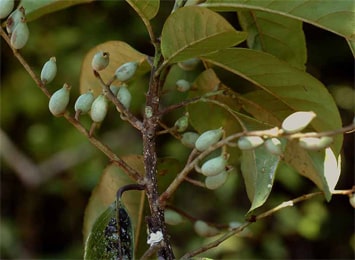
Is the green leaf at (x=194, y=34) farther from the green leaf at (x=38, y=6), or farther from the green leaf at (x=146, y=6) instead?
the green leaf at (x=38, y=6)

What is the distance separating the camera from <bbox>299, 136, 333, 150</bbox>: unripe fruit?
2.06 feet

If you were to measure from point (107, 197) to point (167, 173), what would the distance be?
0.31 feet

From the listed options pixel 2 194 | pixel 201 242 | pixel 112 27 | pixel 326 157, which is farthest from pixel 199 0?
pixel 2 194

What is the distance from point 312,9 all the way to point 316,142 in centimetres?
20

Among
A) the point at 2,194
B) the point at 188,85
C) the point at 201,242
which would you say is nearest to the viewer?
the point at 188,85

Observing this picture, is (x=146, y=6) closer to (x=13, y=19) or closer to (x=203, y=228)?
(x=13, y=19)

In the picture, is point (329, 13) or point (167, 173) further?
point (167, 173)

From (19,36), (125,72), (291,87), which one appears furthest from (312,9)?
(19,36)

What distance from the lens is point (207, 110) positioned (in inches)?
36.8

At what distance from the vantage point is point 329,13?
75 cm

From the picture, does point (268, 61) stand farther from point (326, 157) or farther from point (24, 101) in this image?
point (24, 101)

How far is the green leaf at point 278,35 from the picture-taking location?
931 mm

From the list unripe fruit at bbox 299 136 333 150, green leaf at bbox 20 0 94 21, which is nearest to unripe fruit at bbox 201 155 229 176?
unripe fruit at bbox 299 136 333 150

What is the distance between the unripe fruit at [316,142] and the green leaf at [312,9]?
6.8 inches
